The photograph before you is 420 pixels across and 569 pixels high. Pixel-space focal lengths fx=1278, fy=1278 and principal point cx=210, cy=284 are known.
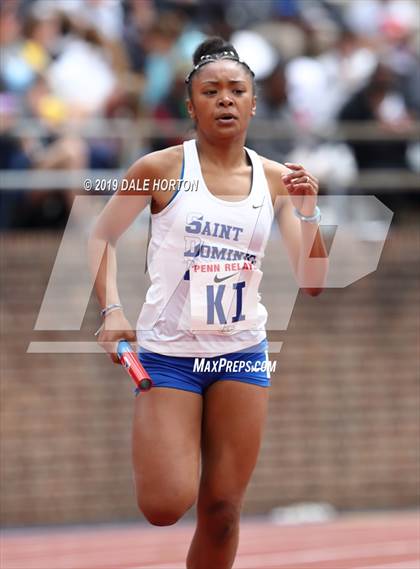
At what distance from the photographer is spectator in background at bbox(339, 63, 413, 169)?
10.8 meters

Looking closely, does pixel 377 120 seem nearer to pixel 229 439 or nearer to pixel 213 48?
pixel 213 48

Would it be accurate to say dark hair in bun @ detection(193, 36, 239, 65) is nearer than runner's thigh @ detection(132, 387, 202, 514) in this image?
No

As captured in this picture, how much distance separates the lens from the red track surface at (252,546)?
8.36m

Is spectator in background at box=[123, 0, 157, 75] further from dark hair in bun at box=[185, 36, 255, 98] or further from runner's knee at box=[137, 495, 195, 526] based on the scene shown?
runner's knee at box=[137, 495, 195, 526]

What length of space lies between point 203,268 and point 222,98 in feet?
2.40

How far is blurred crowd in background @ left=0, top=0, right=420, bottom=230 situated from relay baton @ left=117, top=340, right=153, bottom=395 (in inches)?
186

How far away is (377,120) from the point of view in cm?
1097

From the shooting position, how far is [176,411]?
213 inches

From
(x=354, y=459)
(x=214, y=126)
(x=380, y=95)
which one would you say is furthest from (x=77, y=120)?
(x=214, y=126)

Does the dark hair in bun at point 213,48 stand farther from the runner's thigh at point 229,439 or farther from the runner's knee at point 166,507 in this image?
the runner's knee at point 166,507

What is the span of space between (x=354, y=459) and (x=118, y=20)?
4.53m
